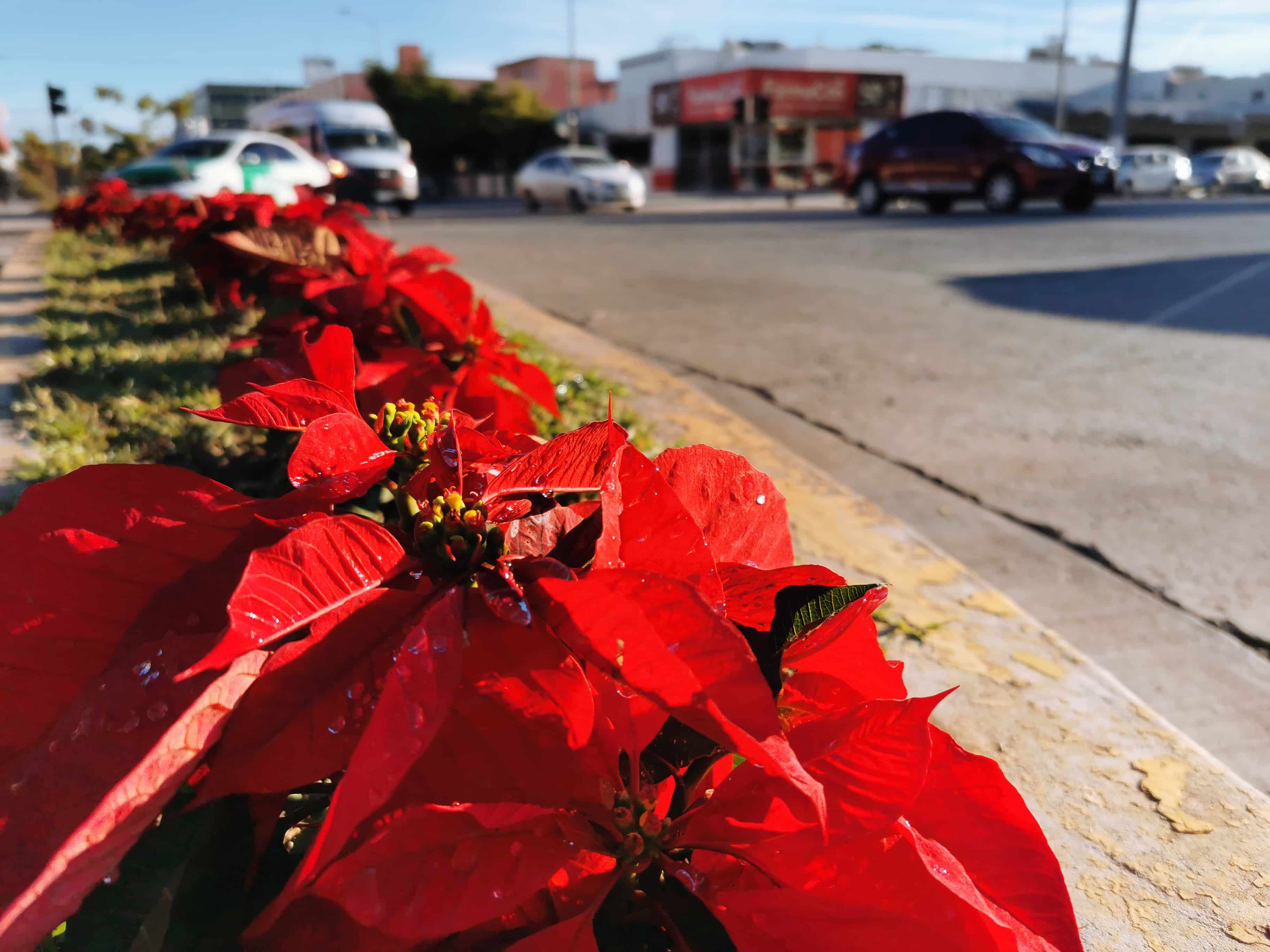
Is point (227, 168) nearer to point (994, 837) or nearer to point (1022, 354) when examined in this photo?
point (1022, 354)

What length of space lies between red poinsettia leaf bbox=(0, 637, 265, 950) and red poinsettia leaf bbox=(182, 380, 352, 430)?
0.77 feet

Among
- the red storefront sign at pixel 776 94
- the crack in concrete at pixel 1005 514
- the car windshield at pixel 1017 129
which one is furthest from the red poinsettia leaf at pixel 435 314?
the red storefront sign at pixel 776 94

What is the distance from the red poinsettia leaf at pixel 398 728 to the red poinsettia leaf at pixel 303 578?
0.21ft

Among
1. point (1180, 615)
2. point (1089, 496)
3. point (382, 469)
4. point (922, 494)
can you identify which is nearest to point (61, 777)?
point (382, 469)

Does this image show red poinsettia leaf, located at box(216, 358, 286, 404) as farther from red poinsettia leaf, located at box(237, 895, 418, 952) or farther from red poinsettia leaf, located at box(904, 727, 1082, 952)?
red poinsettia leaf, located at box(904, 727, 1082, 952)

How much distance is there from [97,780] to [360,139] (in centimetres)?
2508

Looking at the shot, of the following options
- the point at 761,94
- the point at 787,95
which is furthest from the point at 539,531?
the point at 787,95

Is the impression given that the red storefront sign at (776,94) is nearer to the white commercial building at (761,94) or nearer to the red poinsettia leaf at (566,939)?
the white commercial building at (761,94)

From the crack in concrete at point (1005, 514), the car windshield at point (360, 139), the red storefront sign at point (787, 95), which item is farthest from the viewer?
the red storefront sign at point (787, 95)

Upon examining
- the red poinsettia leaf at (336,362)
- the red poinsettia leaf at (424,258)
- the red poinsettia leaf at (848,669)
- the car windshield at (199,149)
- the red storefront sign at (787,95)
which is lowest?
the red poinsettia leaf at (848,669)

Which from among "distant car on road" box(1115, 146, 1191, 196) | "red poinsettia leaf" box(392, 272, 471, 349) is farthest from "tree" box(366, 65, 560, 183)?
"red poinsettia leaf" box(392, 272, 471, 349)

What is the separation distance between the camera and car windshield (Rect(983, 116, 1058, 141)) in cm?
1689

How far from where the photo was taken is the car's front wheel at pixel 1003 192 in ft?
55.1

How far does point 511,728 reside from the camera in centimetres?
69
